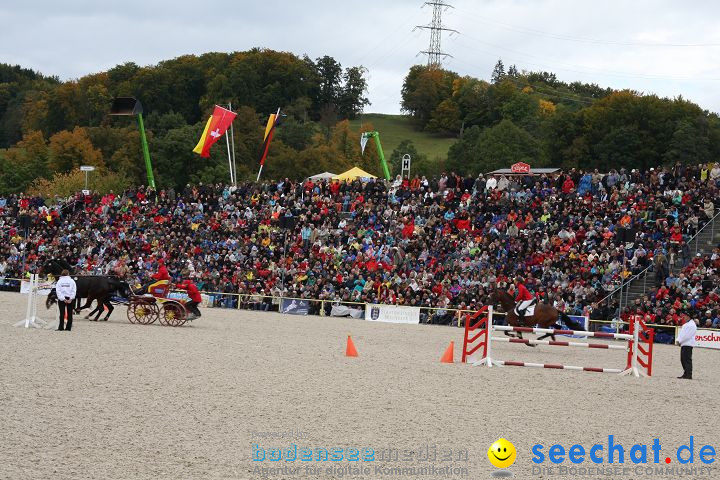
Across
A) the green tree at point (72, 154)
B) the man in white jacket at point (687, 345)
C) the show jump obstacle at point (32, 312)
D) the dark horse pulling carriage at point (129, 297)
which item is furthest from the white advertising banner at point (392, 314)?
the green tree at point (72, 154)

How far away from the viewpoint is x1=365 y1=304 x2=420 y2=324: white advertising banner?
36.1m

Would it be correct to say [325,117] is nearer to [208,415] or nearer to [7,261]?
[7,261]

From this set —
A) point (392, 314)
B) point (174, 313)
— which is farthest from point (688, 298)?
point (174, 313)

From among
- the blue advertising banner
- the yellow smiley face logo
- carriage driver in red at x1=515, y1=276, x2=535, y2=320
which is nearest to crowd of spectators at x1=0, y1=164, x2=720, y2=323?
the blue advertising banner

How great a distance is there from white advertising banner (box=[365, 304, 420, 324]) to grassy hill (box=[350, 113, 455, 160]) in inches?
2463

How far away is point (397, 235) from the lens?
135 feet

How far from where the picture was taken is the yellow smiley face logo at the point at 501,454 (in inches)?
368

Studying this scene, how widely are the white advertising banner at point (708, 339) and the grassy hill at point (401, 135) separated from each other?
69121 mm

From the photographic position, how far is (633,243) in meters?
34.4

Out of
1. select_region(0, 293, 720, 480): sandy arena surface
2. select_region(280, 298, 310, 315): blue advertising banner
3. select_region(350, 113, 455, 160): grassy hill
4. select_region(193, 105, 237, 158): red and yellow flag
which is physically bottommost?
select_region(0, 293, 720, 480): sandy arena surface

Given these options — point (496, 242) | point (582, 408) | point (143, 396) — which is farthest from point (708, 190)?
point (143, 396)

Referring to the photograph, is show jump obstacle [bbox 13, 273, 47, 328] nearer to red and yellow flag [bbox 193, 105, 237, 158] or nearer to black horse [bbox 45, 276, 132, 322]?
black horse [bbox 45, 276, 132, 322]

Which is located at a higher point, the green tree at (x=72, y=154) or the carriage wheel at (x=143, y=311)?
the green tree at (x=72, y=154)

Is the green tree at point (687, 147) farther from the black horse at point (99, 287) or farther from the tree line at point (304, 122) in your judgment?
the black horse at point (99, 287)
